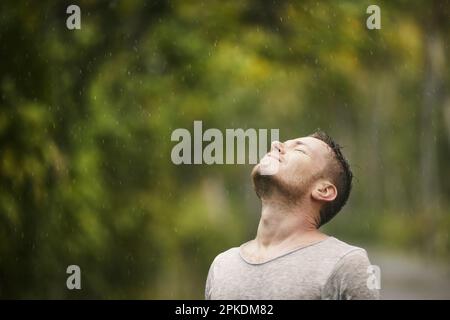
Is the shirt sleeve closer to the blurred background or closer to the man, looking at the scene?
the man

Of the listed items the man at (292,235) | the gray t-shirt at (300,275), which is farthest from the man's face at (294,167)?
the gray t-shirt at (300,275)

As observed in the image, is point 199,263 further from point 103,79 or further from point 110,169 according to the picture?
point 103,79

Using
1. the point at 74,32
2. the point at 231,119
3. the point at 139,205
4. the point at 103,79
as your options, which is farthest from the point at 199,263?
the point at 74,32

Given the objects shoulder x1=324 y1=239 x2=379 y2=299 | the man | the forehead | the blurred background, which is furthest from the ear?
the blurred background

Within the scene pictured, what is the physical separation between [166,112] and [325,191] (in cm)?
169

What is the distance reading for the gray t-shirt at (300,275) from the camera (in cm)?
277

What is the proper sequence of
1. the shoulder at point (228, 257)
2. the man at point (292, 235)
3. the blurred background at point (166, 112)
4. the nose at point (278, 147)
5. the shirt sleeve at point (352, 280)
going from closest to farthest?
the shirt sleeve at point (352, 280)
the man at point (292, 235)
the shoulder at point (228, 257)
the nose at point (278, 147)
the blurred background at point (166, 112)

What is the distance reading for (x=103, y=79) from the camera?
181 inches

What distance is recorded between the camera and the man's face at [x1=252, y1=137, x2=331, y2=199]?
3.02 m

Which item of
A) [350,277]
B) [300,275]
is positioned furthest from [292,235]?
[350,277]

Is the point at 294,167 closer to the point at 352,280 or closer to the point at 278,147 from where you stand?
the point at 278,147

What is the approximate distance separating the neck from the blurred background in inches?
54.2

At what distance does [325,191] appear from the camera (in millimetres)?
3016

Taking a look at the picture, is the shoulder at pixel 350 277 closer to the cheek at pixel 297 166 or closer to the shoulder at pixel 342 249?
the shoulder at pixel 342 249
